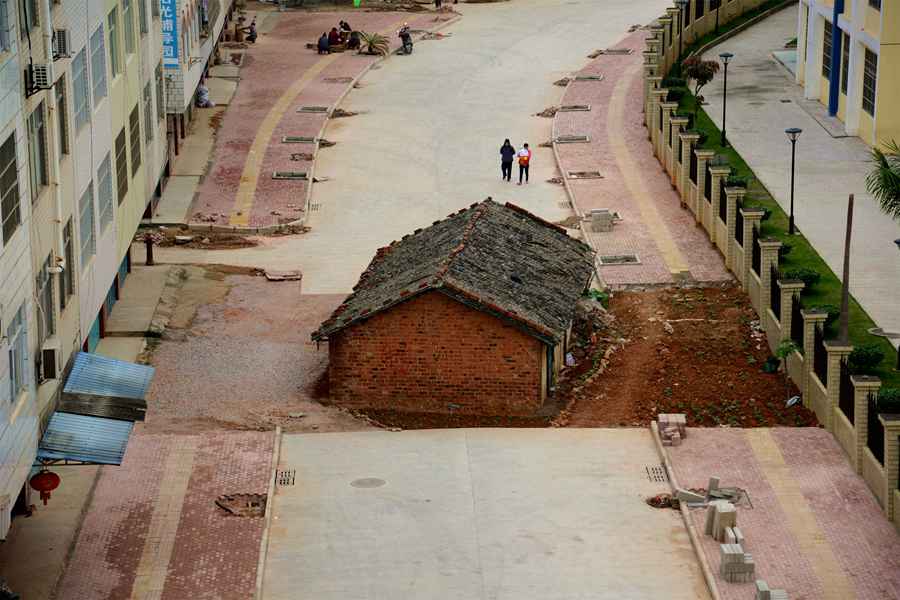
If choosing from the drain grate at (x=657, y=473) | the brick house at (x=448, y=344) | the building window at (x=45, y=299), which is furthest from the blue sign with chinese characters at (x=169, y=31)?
the drain grate at (x=657, y=473)

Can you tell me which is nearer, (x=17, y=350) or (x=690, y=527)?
(x=17, y=350)

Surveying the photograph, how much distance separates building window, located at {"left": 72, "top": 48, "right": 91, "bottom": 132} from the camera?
36531mm

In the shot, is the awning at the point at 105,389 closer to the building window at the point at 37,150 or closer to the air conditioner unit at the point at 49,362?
the air conditioner unit at the point at 49,362

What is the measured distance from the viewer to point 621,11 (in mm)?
84562

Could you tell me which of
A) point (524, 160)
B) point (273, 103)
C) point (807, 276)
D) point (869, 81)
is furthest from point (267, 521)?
point (273, 103)

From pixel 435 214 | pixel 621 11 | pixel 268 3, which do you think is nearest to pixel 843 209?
pixel 435 214

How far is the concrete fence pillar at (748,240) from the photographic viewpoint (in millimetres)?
44094

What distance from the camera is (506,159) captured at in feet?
184

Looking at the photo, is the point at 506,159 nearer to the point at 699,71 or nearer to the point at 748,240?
the point at 699,71

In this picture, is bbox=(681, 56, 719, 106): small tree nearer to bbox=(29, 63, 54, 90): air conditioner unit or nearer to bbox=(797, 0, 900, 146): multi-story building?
bbox=(797, 0, 900, 146): multi-story building

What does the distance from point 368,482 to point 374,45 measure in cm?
4339

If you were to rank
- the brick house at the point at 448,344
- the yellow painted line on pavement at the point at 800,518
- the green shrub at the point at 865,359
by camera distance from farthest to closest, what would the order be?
the green shrub at the point at 865,359, the brick house at the point at 448,344, the yellow painted line on pavement at the point at 800,518

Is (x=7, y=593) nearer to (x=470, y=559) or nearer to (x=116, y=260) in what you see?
(x=470, y=559)

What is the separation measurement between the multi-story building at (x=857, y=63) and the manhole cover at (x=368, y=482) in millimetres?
27521
